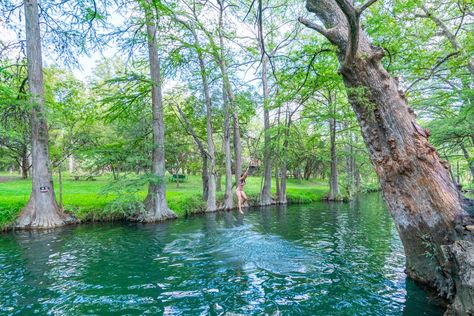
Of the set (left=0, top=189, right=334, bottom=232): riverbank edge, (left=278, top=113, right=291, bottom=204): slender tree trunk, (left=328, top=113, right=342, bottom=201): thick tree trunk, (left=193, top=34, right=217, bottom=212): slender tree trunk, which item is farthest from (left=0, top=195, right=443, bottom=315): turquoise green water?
(left=328, top=113, right=342, bottom=201): thick tree trunk

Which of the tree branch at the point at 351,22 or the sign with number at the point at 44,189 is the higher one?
the tree branch at the point at 351,22

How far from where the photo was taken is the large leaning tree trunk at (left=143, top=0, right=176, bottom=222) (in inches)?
554

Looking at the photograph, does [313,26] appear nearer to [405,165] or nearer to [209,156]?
[405,165]

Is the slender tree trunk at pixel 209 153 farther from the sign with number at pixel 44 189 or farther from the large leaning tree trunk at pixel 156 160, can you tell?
the sign with number at pixel 44 189

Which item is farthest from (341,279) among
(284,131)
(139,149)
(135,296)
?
(284,131)

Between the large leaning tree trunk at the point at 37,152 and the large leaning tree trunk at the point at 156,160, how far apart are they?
3.84 metres

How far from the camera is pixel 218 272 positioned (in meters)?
6.65

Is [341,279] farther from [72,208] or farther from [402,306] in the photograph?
[72,208]

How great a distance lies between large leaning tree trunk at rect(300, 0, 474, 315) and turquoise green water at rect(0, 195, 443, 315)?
1086 mm

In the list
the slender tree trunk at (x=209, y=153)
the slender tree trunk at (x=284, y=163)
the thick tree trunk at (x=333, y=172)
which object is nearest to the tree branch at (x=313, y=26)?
the slender tree trunk at (x=209, y=153)

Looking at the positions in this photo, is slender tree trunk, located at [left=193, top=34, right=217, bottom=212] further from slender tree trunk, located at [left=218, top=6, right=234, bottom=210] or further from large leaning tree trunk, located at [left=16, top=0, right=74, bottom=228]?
large leaning tree trunk, located at [left=16, top=0, right=74, bottom=228]

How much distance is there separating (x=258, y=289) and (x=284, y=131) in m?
17.2

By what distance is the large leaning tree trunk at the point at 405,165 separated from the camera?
14.9ft

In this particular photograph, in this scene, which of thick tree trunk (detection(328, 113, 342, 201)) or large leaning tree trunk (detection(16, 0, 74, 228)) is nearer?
large leaning tree trunk (detection(16, 0, 74, 228))
